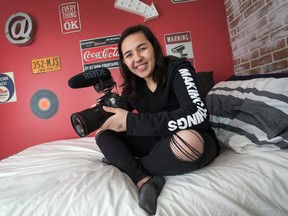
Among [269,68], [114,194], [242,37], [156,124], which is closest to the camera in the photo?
[114,194]

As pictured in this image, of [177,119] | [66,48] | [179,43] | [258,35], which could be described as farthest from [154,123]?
[66,48]

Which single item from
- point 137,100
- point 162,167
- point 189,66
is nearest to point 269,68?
point 189,66

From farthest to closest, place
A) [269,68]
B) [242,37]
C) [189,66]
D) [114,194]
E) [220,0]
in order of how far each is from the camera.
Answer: [220,0]
[242,37]
[269,68]
[189,66]
[114,194]

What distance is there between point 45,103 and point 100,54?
2.06 ft

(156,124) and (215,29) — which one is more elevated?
(215,29)

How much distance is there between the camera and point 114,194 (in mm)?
641

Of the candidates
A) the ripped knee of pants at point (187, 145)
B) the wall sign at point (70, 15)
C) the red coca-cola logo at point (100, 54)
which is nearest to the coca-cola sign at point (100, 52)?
the red coca-cola logo at point (100, 54)

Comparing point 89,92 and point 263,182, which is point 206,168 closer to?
point 263,182

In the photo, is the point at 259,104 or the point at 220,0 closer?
the point at 259,104

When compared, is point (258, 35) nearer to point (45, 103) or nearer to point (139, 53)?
point (139, 53)

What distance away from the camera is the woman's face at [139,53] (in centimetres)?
89

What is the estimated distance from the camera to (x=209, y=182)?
677 millimetres

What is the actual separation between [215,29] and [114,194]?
1635mm

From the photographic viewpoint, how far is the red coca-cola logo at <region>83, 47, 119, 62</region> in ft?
6.03
